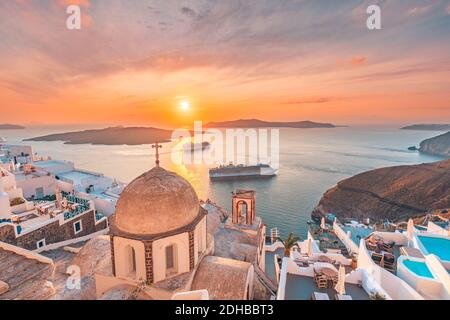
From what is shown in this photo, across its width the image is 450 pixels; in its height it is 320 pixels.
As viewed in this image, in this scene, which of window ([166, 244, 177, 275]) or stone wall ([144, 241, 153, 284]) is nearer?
stone wall ([144, 241, 153, 284])

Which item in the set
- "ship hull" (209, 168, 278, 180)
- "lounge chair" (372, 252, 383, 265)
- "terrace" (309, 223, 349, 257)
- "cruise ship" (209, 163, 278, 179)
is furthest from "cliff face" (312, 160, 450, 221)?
"lounge chair" (372, 252, 383, 265)

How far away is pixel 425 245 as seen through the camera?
10.3 meters

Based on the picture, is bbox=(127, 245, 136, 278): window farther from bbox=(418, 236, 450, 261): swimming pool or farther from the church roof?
bbox=(418, 236, 450, 261): swimming pool

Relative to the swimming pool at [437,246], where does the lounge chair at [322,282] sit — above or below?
below

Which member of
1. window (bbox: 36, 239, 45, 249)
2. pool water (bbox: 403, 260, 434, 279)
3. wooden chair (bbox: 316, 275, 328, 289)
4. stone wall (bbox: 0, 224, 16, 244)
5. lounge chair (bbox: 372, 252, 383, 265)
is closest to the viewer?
pool water (bbox: 403, 260, 434, 279)

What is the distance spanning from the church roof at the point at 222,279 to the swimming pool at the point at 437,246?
301 inches

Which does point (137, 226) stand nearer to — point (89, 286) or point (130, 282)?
point (130, 282)

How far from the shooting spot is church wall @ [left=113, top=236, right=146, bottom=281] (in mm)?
7797

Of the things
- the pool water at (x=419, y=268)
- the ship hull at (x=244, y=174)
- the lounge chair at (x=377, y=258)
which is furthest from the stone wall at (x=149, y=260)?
the ship hull at (x=244, y=174)

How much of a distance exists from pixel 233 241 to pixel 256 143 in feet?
339

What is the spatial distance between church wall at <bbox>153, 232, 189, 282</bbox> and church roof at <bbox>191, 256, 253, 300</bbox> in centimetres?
65

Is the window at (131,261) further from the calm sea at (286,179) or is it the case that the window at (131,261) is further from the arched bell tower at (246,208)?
the calm sea at (286,179)

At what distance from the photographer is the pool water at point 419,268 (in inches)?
321
